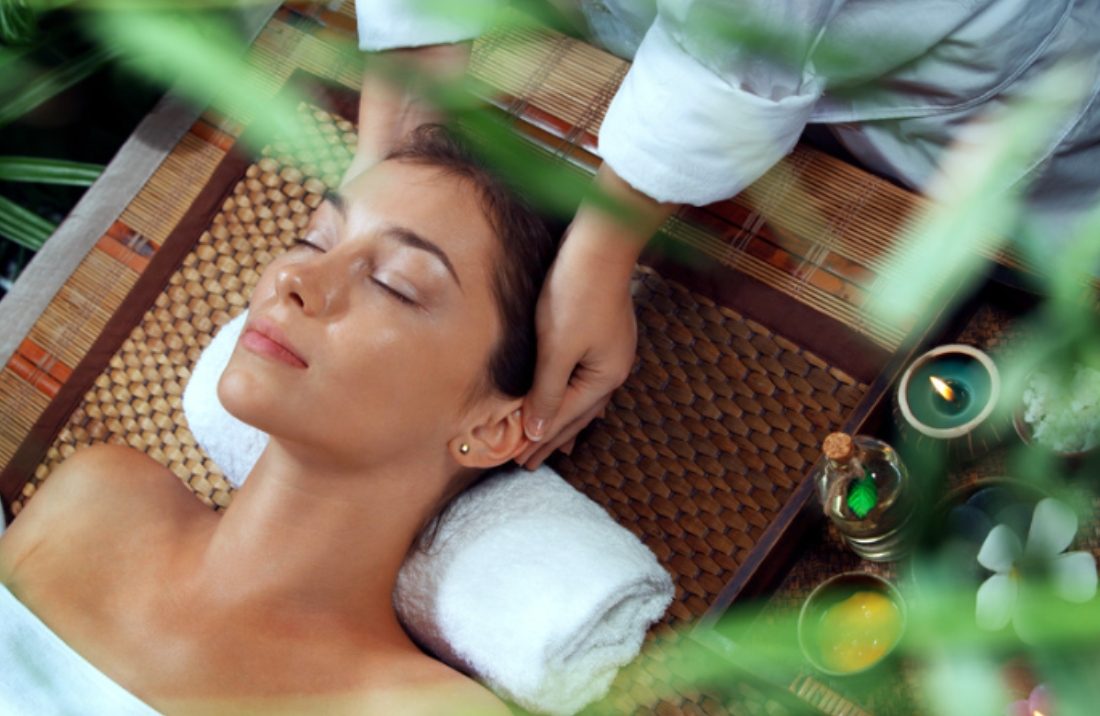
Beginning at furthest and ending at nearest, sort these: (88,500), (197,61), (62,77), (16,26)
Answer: (62,77) → (88,500) → (16,26) → (197,61)

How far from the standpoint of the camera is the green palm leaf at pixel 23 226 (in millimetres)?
1570

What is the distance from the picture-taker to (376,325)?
0.94 meters

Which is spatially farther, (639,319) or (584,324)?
(639,319)

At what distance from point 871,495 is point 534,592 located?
1.51ft

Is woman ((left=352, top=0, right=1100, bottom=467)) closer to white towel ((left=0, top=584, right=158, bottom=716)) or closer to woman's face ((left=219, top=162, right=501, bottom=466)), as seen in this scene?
woman's face ((left=219, top=162, right=501, bottom=466))

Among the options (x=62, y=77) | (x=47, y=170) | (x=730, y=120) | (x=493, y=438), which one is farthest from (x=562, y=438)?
(x=47, y=170)

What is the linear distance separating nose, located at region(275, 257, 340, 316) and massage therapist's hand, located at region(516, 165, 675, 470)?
10.4 inches

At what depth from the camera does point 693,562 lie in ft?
3.84

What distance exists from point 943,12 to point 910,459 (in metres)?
0.48

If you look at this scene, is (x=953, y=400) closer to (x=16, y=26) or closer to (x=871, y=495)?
(x=871, y=495)

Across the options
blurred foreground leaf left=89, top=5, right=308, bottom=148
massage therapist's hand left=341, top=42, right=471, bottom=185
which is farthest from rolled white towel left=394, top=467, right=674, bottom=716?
blurred foreground leaf left=89, top=5, right=308, bottom=148

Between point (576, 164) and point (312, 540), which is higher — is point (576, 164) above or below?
above

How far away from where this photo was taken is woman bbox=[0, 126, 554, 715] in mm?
937

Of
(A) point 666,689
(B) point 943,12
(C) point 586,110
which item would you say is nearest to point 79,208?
(C) point 586,110
